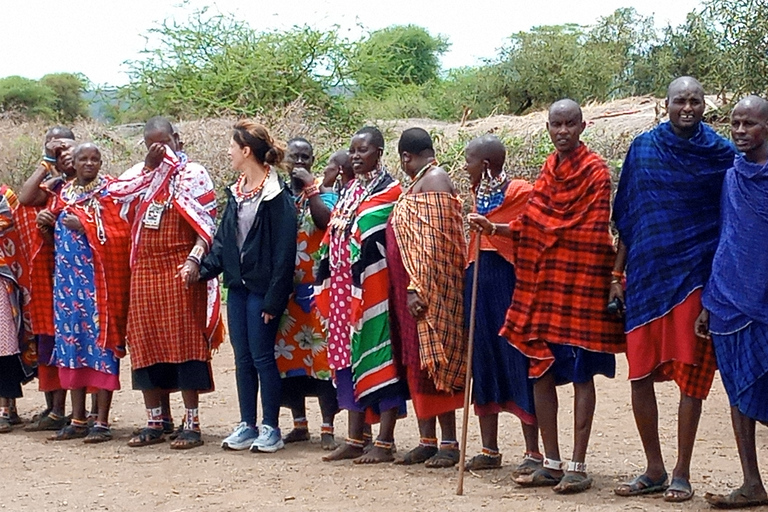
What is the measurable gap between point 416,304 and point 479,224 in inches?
25.2

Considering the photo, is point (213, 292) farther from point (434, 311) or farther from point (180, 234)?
point (434, 311)

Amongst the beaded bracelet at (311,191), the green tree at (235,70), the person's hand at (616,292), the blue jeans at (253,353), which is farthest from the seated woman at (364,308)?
the green tree at (235,70)

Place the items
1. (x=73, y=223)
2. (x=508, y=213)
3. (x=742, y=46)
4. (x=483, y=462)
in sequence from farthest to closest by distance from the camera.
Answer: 1. (x=742, y=46)
2. (x=73, y=223)
3. (x=483, y=462)
4. (x=508, y=213)

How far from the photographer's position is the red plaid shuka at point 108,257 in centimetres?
736

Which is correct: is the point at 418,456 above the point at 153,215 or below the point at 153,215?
below

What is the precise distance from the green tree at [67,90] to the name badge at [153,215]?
26.9 m

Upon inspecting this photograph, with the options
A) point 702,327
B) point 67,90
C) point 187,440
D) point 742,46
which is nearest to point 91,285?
point 187,440

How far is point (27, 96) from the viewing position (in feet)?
105

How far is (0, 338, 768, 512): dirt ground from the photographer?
18.2 feet

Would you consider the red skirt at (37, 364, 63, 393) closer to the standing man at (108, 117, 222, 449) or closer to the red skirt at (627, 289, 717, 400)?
the standing man at (108, 117, 222, 449)

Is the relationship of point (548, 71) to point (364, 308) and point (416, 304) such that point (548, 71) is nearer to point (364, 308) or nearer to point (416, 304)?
point (364, 308)

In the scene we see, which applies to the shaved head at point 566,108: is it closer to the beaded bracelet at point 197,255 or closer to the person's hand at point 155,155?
the beaded bracelet at point 197,255

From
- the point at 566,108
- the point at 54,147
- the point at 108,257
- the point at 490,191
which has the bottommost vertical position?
the point at 108,257

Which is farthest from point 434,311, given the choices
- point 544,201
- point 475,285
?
point 544,201
